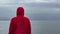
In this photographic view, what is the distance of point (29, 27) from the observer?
226 inches

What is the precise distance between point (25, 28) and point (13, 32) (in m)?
0.30

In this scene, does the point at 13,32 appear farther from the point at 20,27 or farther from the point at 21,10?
the point at 21,10

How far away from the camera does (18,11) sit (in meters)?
5.79

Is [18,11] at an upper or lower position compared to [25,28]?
upper

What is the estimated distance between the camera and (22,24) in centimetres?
574

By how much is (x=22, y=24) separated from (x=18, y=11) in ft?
1.08

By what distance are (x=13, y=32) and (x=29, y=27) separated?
0.40 m

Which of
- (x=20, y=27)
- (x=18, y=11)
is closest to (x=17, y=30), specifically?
(x=20, y=27)

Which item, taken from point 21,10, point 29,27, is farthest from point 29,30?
point 21,10

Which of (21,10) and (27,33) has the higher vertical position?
(21,10)

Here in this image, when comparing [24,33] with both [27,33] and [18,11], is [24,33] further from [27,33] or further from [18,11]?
[18,11]

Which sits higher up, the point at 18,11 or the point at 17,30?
the point at 18,11

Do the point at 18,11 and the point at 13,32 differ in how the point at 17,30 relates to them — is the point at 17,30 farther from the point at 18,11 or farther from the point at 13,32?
the point at 18,11

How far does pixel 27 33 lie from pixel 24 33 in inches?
3.3
